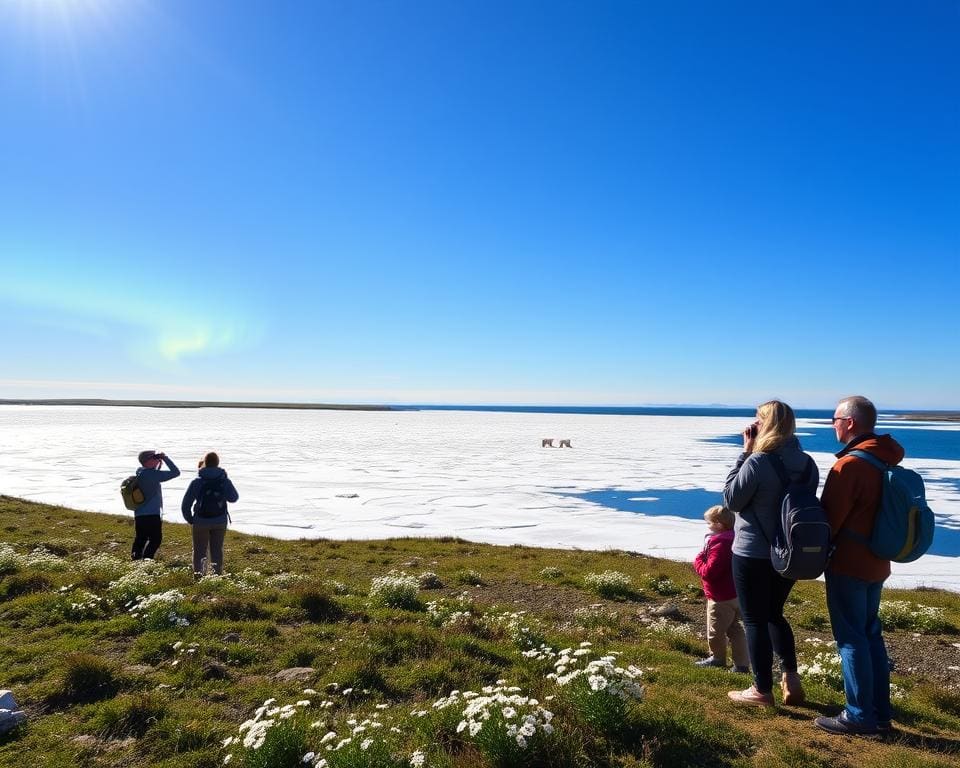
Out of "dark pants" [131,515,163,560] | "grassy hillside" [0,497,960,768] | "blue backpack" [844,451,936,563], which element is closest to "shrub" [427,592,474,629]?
"grassy hillside" [0,497,960,768]

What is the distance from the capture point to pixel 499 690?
444cm

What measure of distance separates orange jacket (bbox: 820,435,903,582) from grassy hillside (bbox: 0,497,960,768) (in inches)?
52.1

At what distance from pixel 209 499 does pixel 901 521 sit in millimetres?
9589

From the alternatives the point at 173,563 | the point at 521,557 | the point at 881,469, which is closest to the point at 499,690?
the point at 881,469

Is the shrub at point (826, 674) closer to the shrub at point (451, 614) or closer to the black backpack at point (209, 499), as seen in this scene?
the shrub at point (451, 614)

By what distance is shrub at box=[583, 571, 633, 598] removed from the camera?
11398mm

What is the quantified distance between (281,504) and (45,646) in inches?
638

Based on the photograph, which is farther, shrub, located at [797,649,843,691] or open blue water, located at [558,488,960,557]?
open blue water, located at [558,488,960,557]

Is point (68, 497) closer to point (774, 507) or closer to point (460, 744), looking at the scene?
point (460, 744)

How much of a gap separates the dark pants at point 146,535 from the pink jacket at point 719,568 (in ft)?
33.3

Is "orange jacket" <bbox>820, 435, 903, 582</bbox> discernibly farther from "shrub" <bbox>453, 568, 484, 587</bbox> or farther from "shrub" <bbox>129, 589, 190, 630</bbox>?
"shrub" <bbox>453, 568, 484, 587</bbox>

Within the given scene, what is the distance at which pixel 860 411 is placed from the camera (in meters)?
4.32

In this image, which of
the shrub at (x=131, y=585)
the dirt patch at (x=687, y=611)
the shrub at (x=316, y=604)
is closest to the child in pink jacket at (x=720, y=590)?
the dirt patch at (x=687, y=611)

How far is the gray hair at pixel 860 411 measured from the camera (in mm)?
4312
